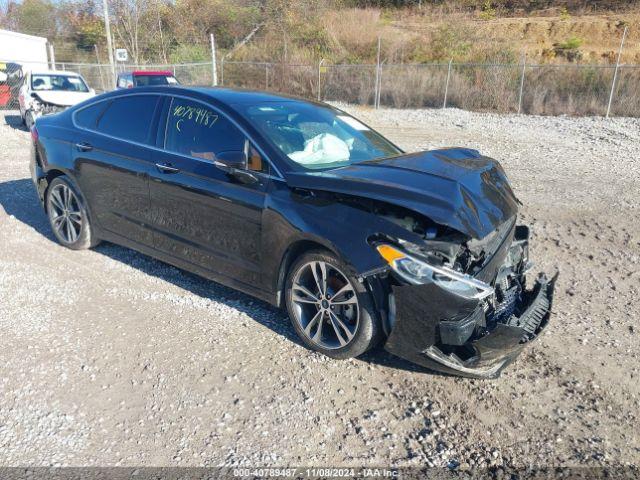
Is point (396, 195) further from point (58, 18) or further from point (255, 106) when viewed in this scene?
point (58, 18)

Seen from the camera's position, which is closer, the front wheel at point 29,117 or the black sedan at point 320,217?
the black sedan at point 320,217

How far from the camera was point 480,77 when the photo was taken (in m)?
19.8

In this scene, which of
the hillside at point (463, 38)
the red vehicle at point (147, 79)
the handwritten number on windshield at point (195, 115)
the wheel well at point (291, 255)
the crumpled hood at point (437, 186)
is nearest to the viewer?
the crumpled hood at point (437, 186)

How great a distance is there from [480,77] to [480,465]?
1908cm

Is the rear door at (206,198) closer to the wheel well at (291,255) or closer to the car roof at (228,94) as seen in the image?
the car roof at (228,94)

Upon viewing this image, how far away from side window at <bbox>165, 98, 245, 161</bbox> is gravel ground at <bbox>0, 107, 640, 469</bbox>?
126 cm

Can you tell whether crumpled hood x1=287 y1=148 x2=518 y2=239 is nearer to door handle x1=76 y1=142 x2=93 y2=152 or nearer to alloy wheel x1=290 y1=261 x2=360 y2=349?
alloy wheel x1=290 y1=261 x2=360 y2=349

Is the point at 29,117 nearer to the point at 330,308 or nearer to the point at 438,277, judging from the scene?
the point at 330,308

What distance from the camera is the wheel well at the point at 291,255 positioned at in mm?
3669

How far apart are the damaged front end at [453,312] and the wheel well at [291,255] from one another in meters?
0.58

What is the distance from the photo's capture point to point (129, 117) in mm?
5008

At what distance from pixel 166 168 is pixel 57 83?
519 inches

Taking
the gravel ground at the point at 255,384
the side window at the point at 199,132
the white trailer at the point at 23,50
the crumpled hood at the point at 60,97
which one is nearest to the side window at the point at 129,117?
the side window at the point at 199,132

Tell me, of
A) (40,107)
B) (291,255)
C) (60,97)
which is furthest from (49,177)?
(60,97)
